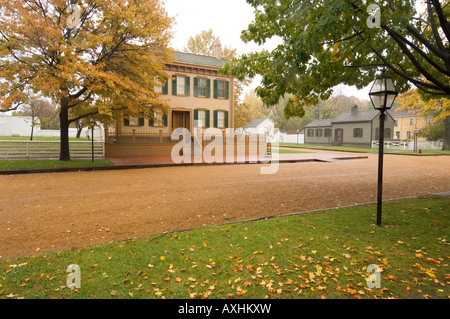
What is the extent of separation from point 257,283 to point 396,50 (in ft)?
25.9

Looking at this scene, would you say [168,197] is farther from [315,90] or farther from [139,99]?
[139,99]

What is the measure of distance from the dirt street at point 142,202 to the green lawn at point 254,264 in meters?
0.82

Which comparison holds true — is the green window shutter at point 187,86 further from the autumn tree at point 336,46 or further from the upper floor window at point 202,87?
the autumn tree at point 336,46

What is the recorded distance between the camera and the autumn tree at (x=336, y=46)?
4984 millimetres

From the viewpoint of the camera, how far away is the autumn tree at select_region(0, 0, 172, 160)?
12148mm

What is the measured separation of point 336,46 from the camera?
8109mm

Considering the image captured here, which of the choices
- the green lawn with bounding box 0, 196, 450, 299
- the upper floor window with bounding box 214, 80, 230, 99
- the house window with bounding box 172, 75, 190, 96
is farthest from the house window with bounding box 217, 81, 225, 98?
the green lawn with bounding box 0, 196, 450, 299

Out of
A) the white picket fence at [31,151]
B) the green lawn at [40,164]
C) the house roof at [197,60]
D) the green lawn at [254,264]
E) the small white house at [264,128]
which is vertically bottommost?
the green lawn at [254,264]

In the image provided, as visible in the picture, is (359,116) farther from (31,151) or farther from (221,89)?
(31,151)

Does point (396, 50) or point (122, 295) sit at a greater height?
point (396, 50)

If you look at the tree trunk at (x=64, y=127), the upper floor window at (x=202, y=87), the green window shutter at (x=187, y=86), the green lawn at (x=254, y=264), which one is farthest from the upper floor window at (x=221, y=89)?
the green lawn at (x=254, y=264)

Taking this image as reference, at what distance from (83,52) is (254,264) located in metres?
14.9
